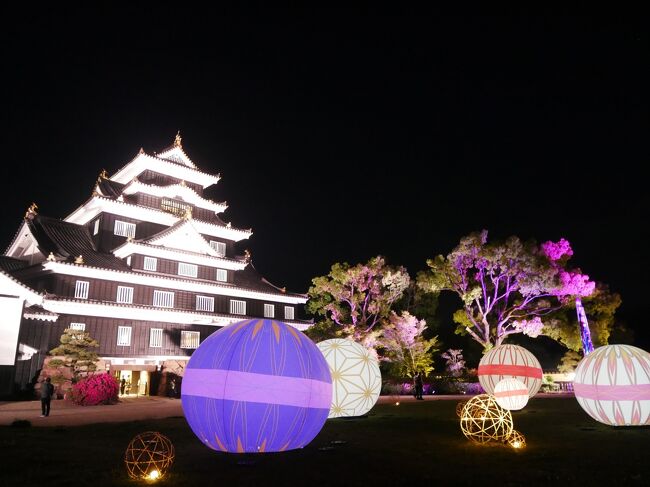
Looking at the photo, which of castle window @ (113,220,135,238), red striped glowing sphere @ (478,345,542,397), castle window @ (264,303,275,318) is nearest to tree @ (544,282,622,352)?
red striped glowing sphere @ (478,345,542,397)

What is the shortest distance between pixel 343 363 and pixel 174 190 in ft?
90.6

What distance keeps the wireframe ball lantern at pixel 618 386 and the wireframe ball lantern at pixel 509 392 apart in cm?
293

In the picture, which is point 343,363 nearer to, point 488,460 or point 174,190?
point 488,460

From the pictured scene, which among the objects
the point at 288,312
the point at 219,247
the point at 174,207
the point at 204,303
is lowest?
the point at 288,312

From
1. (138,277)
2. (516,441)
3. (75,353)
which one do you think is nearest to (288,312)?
(138,277)

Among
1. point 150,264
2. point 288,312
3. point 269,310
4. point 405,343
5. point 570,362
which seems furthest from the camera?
point 288,312

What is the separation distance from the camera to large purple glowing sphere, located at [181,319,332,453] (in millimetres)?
7691

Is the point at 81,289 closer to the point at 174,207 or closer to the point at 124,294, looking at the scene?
the point at 124,294

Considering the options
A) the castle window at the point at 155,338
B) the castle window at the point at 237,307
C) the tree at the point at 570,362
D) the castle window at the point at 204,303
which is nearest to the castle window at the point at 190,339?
the castle window at the point at 155,338

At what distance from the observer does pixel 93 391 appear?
23.0m

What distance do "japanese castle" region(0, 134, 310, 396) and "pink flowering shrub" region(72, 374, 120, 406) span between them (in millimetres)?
4823

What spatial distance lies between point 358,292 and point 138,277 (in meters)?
15.7

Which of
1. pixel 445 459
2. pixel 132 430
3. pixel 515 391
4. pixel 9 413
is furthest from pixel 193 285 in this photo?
pixel 445 459

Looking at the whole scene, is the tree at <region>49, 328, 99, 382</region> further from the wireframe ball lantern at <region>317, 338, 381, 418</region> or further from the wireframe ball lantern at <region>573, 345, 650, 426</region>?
the wireframe ball lantern at <region>573, 345, 650, 426</region>
